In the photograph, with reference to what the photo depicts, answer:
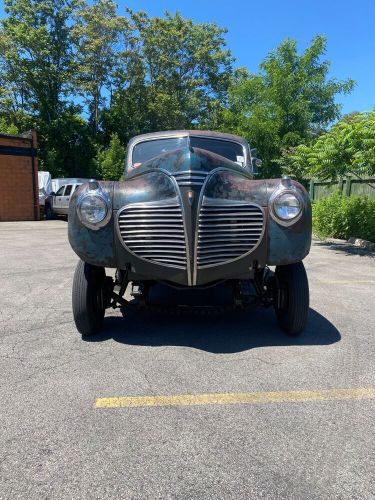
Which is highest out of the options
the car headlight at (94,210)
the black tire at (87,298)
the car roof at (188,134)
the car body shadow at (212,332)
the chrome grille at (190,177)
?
the car roof at (188,134)

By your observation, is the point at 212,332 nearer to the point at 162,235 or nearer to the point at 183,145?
the point at 162,235

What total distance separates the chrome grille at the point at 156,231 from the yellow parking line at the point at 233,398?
3.60ft

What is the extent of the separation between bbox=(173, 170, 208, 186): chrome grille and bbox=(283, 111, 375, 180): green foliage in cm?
690

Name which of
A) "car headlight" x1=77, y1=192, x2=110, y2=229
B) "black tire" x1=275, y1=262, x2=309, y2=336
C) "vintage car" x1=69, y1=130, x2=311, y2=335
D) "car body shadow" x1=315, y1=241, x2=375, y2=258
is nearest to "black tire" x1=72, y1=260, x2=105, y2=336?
"vintage car" x1=69, y1=130, x2=311, y2=335

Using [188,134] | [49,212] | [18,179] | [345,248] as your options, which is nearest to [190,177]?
[188,134]

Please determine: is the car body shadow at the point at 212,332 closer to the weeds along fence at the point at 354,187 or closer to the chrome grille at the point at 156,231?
the chrome grille at the point at 156,231

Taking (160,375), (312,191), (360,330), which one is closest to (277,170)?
(312,191)

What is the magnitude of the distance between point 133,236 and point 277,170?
60.3 feet

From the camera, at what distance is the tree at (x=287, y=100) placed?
784 inches

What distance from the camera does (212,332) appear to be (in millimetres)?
4617

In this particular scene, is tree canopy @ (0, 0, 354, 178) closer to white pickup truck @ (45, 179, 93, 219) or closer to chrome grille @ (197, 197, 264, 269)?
white pickup truck @ (45, 179, 93, 219)

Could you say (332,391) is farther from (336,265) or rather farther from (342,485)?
(336,265)

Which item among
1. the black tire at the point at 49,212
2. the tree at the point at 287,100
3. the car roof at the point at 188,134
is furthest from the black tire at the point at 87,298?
the black tire at the point at 49,212

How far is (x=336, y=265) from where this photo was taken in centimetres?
945
